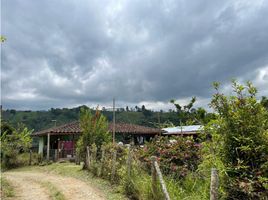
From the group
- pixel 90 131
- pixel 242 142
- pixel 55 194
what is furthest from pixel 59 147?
pixel 242 142

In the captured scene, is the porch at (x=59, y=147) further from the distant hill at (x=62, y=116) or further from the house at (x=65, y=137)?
the distant hill at (x=62, y=116)

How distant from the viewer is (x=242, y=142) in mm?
4926

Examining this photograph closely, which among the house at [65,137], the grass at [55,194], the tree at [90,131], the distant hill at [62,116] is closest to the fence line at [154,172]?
the tree at [90,131]

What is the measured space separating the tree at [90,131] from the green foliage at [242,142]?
12866mm

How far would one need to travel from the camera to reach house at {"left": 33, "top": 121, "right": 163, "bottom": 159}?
1042 inches

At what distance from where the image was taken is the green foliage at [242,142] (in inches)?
182

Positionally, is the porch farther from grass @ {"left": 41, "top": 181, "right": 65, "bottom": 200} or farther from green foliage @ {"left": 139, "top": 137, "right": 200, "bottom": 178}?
green foliage @ {"left": 139, "top": 137, "right": 200, "bottom": 178}

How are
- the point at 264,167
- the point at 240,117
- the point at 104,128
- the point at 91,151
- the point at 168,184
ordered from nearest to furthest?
the point at 264,167 < the point at 240,117 < the point at 168,184 < the point at 91,151 < the point at 104,128

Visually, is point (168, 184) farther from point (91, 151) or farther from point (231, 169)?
point (91, 151)

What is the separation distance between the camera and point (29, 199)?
9.20 m

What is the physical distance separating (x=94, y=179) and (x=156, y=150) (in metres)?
Result: 4.28

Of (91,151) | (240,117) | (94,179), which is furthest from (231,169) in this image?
(91,151)

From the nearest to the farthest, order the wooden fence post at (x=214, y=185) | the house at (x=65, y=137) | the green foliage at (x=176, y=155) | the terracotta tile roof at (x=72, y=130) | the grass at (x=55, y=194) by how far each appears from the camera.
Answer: the wooden fence post at (x=214, y=185) → the green foliage at (x=176, y=155) → the grass at (x=55, y=194) → the house at (x=65, y=137) → the terracotta tile roof at (x=72, y=130)

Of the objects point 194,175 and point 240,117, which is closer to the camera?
point 240,117
